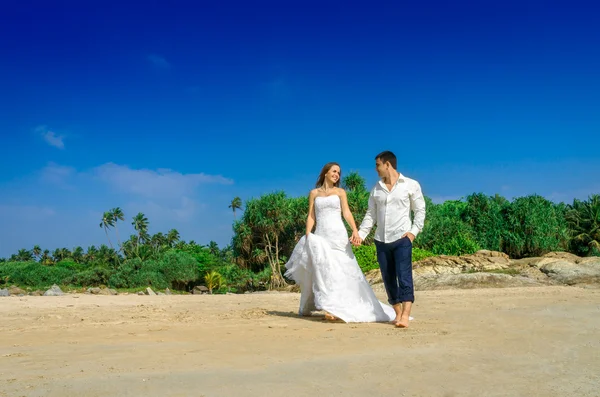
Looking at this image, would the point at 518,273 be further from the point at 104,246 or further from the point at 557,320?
the point at 104,246

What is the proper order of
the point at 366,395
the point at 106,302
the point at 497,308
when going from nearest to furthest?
1. the point at 366,395
2. the point at 497,308
3. the point at 106,302

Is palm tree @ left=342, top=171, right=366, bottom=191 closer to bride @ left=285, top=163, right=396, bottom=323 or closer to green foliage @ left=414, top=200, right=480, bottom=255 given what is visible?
green foliage @ left=414, top=200, right=480, bottom=255

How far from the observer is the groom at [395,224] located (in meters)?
6.97

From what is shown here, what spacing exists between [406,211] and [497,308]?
279 centimetres

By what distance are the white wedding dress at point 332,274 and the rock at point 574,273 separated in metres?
10.1

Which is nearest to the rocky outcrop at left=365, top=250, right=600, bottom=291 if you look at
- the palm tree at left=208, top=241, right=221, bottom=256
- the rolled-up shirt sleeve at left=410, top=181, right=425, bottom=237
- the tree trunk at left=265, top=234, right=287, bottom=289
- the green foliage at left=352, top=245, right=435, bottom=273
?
the green foliage at left=352, top=245, right=435, bottom=273

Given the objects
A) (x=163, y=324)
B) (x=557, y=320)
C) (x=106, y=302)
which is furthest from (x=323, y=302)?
(x=106, y=302)

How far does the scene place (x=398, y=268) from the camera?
698 cm

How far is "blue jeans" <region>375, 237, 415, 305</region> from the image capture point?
274 inches

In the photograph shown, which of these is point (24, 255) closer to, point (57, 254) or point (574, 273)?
point (57, 254)

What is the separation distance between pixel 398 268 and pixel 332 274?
3.32 feet

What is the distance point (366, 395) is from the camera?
330cm

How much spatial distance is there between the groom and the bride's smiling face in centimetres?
82

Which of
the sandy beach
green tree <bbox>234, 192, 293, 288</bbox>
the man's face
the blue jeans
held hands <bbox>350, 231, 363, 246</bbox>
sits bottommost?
the sandy beach
